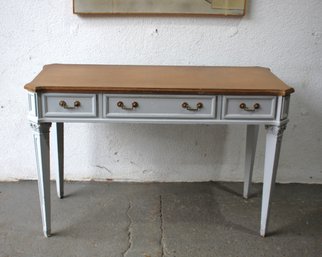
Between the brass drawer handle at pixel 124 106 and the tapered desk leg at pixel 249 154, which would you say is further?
the tapered desk leg at pixel 249 154

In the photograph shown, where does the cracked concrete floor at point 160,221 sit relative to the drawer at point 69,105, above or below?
below

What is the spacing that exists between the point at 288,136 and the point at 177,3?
3.78ft

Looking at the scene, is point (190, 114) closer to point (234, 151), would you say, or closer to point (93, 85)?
point (93, 85)

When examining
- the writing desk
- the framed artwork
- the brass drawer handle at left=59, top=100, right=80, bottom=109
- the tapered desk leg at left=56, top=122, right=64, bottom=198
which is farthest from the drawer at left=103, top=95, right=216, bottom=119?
the framed artwork

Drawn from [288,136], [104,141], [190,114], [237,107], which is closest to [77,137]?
[104,141]

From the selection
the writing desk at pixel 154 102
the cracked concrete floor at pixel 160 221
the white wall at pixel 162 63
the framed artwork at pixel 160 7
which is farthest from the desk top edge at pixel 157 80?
the cracked concrete floor at pixel 160 221

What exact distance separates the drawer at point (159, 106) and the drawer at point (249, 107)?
0.07 m

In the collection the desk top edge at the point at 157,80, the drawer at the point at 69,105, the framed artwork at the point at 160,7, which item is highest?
the framed artwork at the point at 160,7

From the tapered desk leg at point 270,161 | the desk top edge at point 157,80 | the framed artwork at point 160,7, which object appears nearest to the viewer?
the desk top edge at point 157,80

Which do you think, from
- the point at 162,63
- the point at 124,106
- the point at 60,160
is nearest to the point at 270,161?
the point at 124,106

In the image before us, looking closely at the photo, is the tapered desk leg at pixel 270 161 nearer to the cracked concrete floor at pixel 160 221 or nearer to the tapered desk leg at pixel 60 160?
the cracked concrete floor at pixel 160 221

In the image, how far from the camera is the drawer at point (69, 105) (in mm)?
2010

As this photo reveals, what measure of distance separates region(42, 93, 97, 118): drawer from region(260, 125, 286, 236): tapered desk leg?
0.89 metres

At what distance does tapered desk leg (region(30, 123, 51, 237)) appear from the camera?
2074 millimetres
